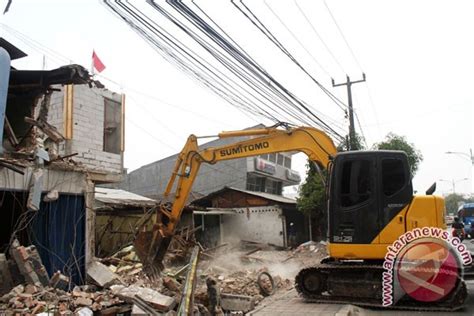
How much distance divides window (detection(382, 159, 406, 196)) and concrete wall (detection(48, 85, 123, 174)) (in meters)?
10.2

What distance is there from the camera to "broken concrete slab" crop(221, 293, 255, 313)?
1007cm

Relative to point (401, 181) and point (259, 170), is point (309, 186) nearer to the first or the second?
point (259, 170)

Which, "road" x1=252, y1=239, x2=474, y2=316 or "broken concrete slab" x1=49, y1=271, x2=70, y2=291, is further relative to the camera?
"broken concrete slab" x1=49, y1=271, x2=70, y2=291

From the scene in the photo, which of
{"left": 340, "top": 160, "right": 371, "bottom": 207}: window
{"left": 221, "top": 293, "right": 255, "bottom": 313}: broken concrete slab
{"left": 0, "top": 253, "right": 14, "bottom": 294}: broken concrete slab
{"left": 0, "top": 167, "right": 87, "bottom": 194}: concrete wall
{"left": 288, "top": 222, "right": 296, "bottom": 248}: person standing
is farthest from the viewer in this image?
{"left": 288, "top": 222, "right": 296, "bottom": 248}: person standing

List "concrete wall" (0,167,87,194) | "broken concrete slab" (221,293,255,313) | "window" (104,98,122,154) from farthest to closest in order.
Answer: "window" (104,98,122,154) < "broken concrete slab" (221,293,255,313) < "concrete wall" (0,167,87,194)

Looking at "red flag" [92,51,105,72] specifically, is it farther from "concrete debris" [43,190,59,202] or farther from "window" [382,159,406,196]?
"window" [382,159,406,196]

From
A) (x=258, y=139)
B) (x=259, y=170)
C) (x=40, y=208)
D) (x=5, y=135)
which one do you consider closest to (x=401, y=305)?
(x=258, y=139)

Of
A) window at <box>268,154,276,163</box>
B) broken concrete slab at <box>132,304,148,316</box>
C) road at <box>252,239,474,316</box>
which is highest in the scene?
window at <box>268,154,276,163</box>

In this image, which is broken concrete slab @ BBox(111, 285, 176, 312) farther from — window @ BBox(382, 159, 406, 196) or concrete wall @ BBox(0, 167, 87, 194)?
window @ BBox(382, 159, 406, 196)

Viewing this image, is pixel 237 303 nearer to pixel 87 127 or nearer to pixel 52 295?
pixel 52 295

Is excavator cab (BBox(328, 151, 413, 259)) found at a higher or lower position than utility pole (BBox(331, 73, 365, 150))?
lower

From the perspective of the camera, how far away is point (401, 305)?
8844 mm

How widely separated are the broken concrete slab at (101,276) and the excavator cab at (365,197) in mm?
4683

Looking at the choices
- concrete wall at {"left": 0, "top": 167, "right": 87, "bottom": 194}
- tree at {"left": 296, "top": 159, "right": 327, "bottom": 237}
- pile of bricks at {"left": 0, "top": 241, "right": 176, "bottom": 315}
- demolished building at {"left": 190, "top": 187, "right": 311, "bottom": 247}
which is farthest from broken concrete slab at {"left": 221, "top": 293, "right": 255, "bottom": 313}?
demolished building at {"left": 190, "top": 187, "right": 311, "bottom": 247}
